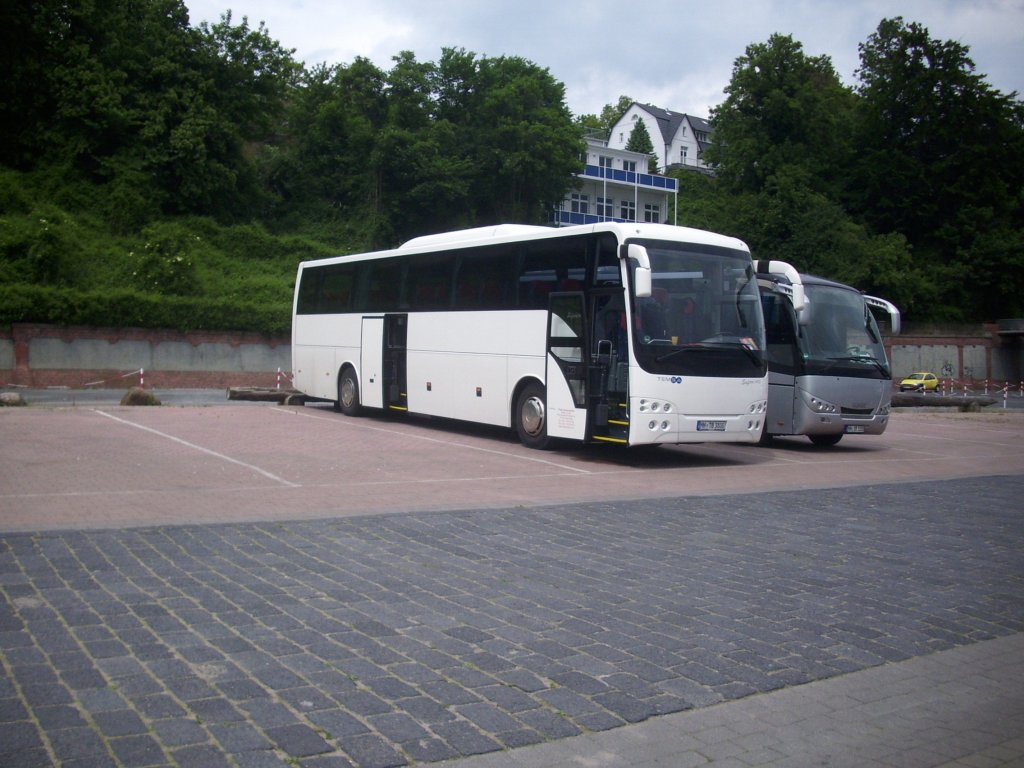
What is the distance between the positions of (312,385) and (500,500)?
15.0 metres

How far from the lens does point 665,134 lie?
4737 inches

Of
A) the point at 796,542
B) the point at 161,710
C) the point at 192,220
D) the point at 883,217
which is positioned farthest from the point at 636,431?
the point at 883,217

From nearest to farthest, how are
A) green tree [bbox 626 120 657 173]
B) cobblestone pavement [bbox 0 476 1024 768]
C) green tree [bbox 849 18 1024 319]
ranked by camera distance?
1. cobblestone pavement [bbox 0 476 1024 768]
2. green tree [bbox 849 18 1024 319]
3. green tree [bbox 626 120 657 173]

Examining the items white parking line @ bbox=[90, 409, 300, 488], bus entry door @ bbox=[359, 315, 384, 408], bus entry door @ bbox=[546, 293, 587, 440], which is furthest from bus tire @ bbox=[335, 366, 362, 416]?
bus entry door @ bbox=[546, 293, 587, 440]

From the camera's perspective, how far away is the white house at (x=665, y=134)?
120062 mm

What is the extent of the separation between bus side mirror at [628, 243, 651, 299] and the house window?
7369 cm

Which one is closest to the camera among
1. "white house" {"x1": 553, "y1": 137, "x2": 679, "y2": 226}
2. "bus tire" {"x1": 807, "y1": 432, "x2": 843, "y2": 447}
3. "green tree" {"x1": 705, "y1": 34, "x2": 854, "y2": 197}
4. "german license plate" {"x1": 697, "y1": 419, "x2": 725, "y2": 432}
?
"german license plate" {"x1": 697, "y1": 419, "x2": 725, "y2": 432}

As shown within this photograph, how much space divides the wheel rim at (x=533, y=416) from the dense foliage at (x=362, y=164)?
30.1 meters

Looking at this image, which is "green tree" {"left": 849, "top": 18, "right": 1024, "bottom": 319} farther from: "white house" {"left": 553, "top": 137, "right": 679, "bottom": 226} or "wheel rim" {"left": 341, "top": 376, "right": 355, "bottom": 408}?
"wheel rim" {"left": 341, "top": 376, "right": 355, "bottom": 408}

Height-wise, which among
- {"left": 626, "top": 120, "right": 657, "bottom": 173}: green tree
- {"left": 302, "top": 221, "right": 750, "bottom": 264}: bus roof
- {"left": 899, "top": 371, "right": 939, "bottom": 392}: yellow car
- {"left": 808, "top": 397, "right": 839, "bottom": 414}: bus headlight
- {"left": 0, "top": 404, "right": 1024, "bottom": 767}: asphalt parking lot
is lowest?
{"left": 0, "top": 404, "right": 1024, "bottom": 767}: asphalt parking lot

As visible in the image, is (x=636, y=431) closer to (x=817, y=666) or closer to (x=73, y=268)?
(x=817, y=666)

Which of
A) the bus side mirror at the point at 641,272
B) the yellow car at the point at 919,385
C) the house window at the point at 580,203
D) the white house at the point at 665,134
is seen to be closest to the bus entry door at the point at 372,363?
the bus side mirror at the point at 641,272

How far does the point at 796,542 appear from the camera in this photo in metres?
9.33

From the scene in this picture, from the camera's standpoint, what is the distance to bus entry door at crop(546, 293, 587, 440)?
16.1m
